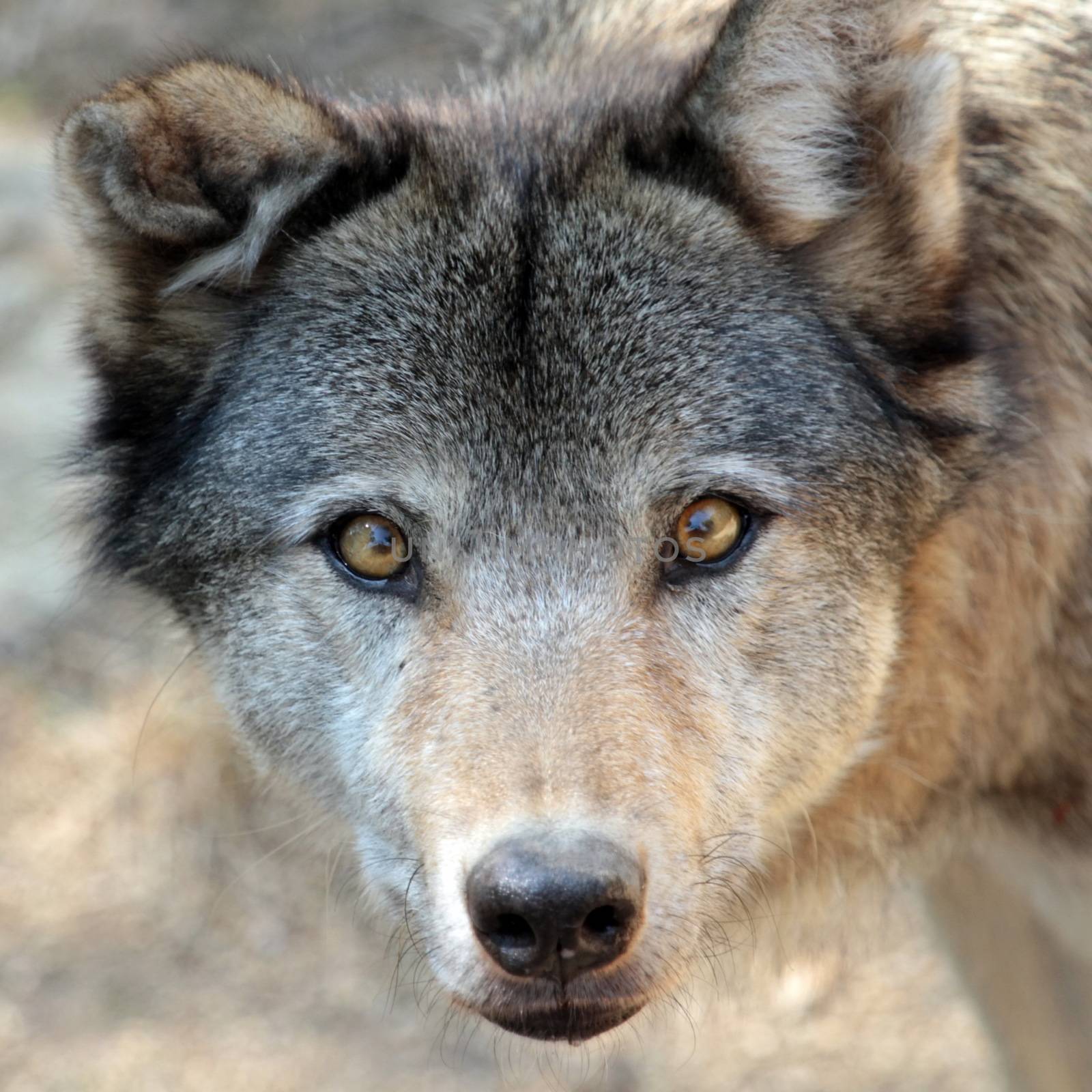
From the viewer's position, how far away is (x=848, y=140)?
3.41m

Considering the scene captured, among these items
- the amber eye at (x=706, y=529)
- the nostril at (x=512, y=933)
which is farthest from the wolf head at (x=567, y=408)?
the nostril at (x=512, y=933)

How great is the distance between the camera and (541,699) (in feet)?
9.61

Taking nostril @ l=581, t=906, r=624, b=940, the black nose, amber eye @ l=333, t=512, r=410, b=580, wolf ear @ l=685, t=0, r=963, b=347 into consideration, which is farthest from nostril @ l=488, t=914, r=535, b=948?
wolf ear @ l=685, t=0, r=963, b=347

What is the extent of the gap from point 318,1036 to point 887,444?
415cm

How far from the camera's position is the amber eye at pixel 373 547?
A: 3.32 meters

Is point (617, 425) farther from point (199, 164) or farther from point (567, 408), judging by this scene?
point (199, 164)

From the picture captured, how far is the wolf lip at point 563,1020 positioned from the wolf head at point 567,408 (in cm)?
1

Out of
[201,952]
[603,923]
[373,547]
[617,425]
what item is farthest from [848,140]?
[201,952]

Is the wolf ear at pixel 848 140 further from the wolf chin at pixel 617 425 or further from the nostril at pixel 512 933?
the nostril at pixel 512 933

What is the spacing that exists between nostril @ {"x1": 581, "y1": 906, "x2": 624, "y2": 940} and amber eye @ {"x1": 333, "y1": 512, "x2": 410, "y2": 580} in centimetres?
99

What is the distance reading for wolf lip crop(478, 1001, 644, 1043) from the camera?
9.45 feet

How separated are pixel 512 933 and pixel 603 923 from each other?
0.18 m

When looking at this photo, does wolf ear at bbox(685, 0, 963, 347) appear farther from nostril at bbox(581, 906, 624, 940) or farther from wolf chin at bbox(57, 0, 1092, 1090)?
nostril at bbox(581, 906, 624, 940)

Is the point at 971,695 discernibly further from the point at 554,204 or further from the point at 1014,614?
the point at 554,204
